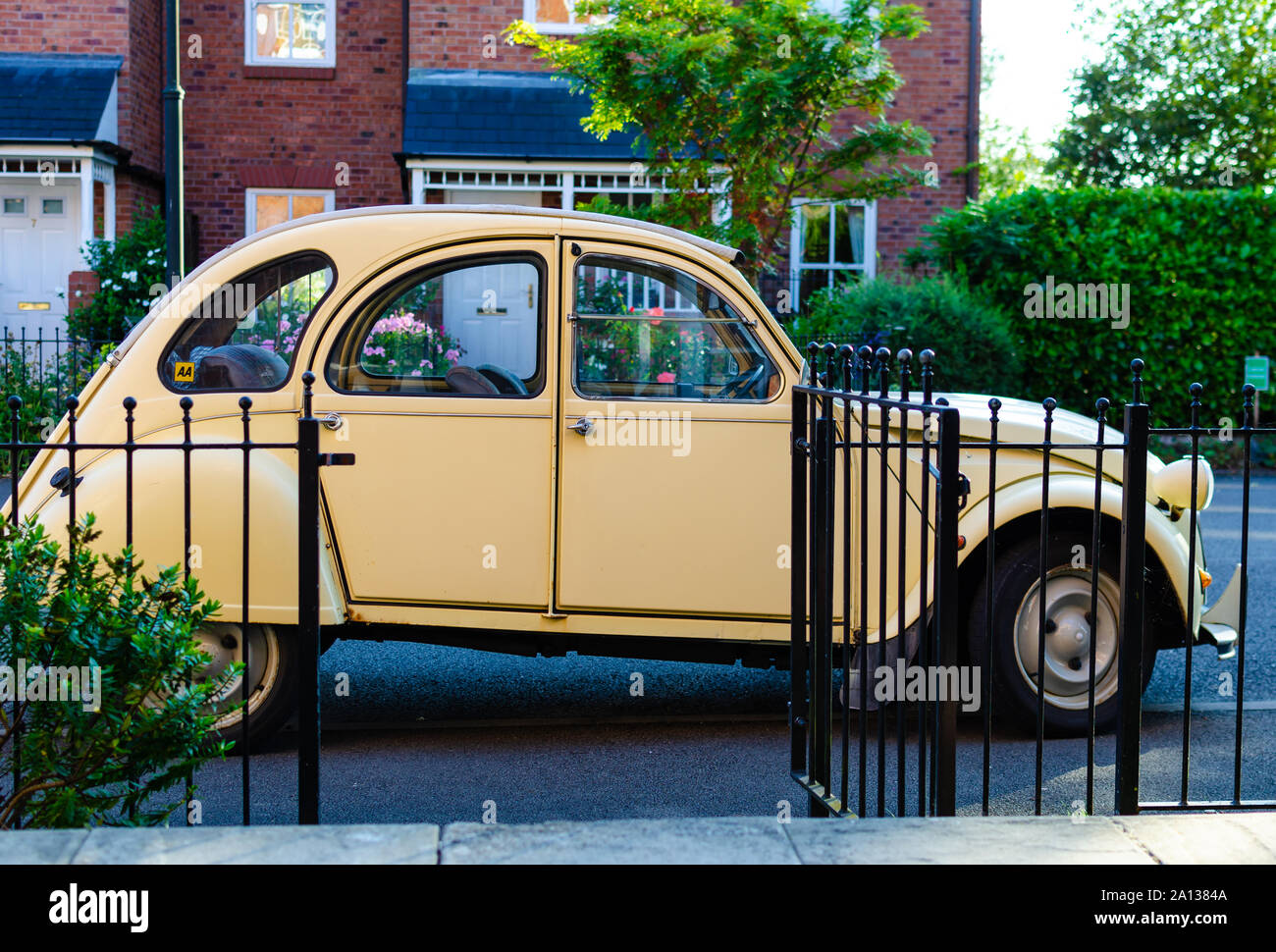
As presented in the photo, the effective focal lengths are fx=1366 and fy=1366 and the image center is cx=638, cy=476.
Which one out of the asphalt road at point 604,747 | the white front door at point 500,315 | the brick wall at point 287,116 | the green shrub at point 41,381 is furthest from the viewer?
the brick wall at point 287,116

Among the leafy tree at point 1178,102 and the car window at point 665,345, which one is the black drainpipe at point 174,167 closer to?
the car window at point 665,345

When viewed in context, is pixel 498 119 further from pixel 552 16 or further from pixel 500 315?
pixel 500 315

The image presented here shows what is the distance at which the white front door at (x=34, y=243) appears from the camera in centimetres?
1777

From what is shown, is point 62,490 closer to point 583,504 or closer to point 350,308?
point 350,308

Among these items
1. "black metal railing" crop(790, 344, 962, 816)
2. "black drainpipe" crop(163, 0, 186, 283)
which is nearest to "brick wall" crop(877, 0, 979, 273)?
"black drainpipe" crop(163, 0, 186, 283)

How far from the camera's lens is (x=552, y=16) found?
18.1 metres

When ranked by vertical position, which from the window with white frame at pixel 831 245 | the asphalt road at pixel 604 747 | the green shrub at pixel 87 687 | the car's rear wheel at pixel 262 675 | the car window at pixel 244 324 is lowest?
the asphalt road at pixel 604 747

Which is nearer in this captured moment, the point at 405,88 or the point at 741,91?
the point at 741,91

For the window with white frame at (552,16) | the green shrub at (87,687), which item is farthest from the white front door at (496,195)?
the green shrub at (87,687)

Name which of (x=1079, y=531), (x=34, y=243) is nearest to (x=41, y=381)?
(x=34, y=243)

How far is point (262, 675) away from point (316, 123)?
1481 centimetres

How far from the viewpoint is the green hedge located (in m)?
15.8

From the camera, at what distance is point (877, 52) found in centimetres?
1338

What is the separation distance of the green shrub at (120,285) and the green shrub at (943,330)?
24.6 feet
